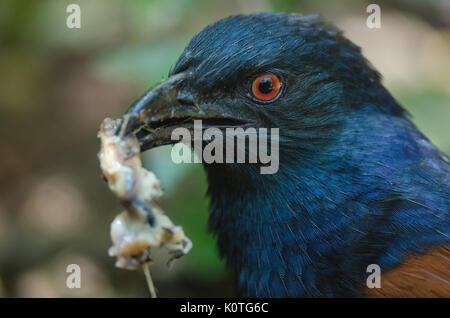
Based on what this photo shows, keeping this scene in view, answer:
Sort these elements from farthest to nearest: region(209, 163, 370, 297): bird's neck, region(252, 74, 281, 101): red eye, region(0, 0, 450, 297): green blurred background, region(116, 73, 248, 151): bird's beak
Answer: region(0, 0, 450, 297): green blurred background → region(252, 74, 281, 101): red eye → region(209, 163, 370, 297): bird's neck → region(116, 73, 248, 151): bird's beak

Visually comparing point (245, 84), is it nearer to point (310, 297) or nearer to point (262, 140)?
point (262, 140)

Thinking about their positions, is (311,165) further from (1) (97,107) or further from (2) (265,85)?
(1) (97,107)

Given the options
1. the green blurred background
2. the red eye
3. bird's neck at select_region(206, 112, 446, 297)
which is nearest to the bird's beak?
the red eye

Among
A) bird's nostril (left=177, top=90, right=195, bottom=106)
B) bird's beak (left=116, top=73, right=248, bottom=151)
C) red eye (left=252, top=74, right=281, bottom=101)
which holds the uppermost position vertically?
red eye (left=252, top=74, right=281, bottom=101)

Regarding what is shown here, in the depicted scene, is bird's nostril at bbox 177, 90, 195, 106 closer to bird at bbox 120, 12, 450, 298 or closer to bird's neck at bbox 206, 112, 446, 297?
bird at bbox 120, 12, 450, 298

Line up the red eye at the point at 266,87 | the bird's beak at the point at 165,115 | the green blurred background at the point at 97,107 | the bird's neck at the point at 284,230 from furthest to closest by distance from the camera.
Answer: the green blurred background at the point at 97,107, the red eye at the point at 266,87, the bird's neck at the point at 284,230, the bird's beak at the point at 165,115

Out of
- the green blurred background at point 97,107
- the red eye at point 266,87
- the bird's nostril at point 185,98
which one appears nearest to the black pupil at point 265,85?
the red eye at point 266,87

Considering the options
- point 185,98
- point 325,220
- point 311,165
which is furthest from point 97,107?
point 325,220

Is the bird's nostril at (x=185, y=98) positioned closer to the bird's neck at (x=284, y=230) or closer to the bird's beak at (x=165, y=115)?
the bird's beak at (x=165, y=115)

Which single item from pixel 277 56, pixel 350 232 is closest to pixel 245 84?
pixel 277 56
